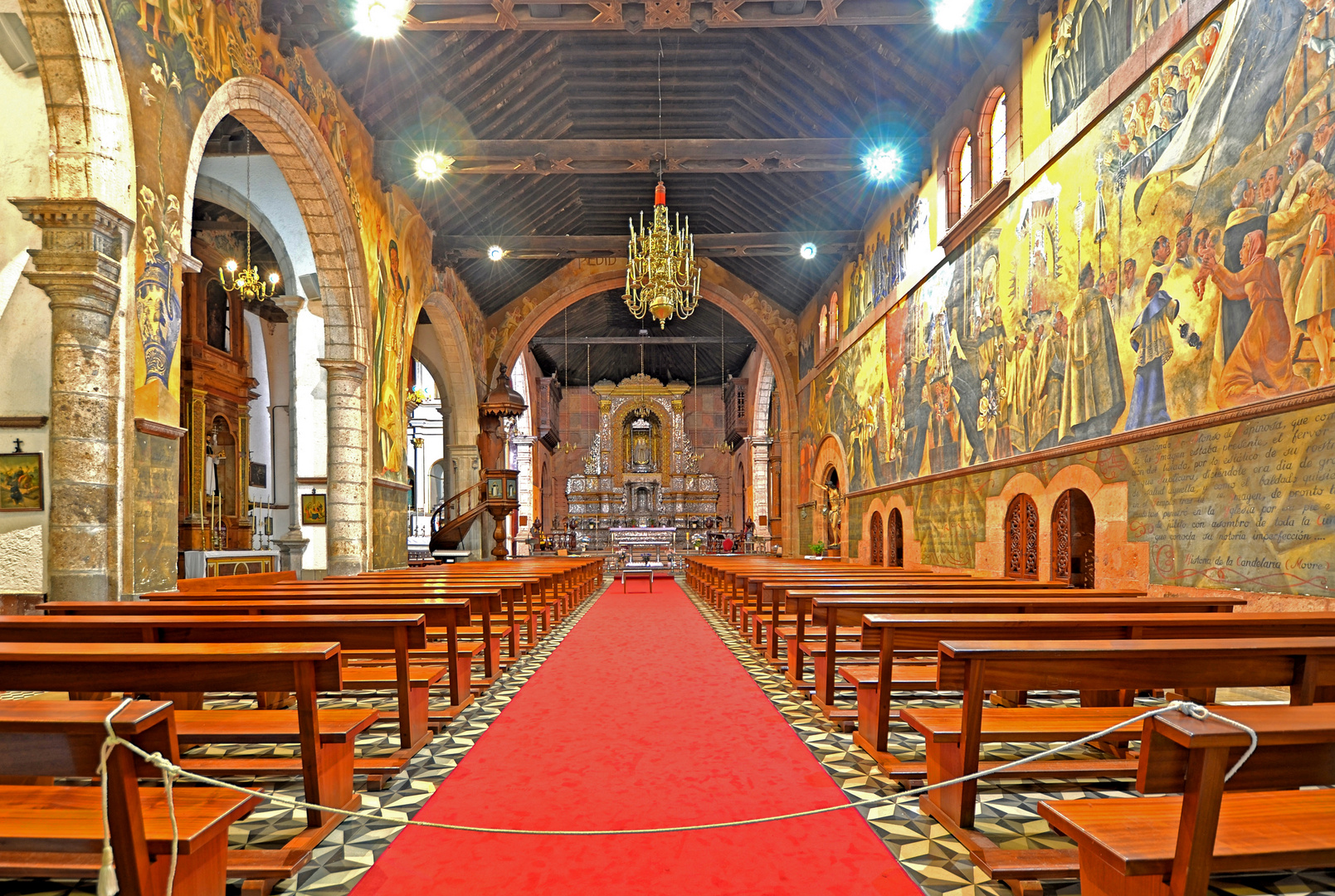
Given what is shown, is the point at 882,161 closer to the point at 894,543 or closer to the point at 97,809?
the point at 894,543

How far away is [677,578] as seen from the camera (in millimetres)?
18953

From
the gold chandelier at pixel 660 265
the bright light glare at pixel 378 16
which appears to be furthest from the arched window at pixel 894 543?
the bright light glare at pixel 378 16

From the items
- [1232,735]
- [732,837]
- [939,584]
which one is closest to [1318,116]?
[939,584]

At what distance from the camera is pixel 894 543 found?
12.1m

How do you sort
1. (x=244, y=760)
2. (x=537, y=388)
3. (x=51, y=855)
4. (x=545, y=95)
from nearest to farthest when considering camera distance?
(x=51, y=855)
(x=244, y=760)
(x=545, y=95)
(x=537, y=388)

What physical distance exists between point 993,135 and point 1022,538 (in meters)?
4.72

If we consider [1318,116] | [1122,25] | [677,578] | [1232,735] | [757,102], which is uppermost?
[757,102]

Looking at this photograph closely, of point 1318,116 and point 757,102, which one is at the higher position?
point 757,102

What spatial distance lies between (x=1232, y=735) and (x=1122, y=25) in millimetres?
6965

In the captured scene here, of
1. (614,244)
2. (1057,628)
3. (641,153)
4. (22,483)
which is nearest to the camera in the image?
(1057,628)

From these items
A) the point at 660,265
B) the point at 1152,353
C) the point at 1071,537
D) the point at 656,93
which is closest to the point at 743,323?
the point at 656,93

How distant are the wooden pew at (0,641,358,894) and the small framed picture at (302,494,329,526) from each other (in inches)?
334

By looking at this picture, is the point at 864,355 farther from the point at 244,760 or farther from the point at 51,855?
the point at 51,855

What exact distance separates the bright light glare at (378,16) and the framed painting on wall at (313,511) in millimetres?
6046
